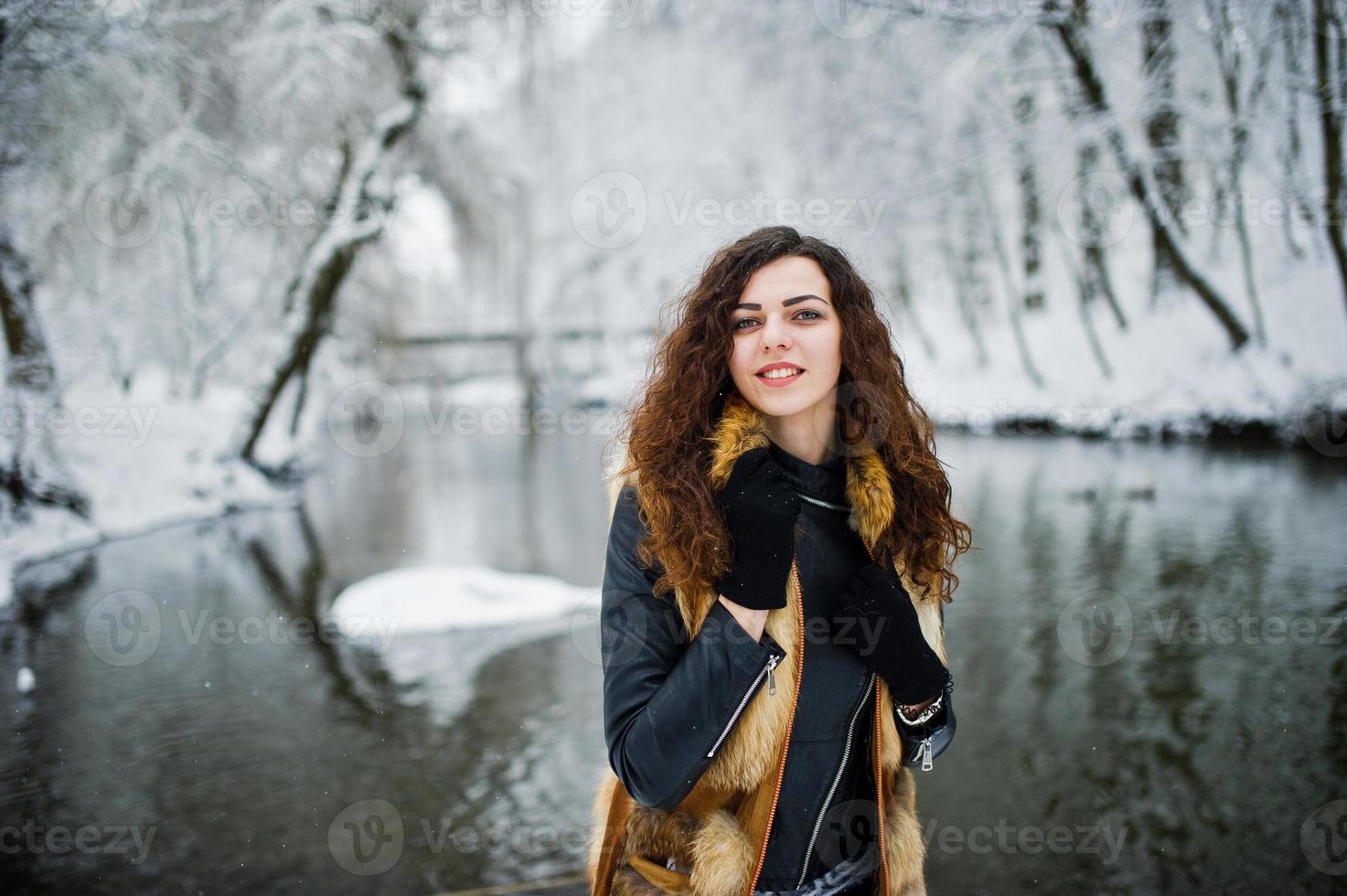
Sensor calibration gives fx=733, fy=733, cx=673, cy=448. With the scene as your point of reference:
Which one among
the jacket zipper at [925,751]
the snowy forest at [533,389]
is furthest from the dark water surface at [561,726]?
the jacket zipper at [925,751]

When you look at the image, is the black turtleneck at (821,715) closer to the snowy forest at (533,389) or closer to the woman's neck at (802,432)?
the woman's neck at (802,432)

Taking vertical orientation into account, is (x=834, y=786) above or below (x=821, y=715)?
below

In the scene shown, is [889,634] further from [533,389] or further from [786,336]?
[533,389]

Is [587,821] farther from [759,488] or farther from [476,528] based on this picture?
[476,528]

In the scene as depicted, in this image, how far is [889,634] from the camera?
1.30 metres

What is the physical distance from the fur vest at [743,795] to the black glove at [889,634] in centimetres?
8

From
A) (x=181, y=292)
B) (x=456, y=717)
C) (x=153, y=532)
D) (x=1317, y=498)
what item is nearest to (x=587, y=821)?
(x=456, y=717)

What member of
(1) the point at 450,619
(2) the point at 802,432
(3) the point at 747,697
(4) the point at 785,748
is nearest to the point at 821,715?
(4) the point at 785,748

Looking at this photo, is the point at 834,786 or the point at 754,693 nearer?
the point at 754,693

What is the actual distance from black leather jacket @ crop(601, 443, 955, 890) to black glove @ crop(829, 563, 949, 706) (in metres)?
0.06

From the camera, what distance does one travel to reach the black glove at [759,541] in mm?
1214

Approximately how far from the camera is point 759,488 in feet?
4.10

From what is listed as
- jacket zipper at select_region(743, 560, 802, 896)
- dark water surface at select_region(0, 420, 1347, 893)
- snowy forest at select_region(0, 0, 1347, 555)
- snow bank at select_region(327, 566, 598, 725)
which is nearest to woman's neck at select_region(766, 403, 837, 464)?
jacket zipper at select_region(743, 560, 802, 896)

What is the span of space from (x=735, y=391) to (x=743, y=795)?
0.75 m
